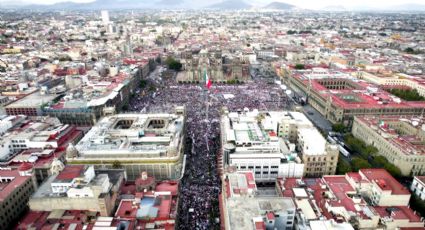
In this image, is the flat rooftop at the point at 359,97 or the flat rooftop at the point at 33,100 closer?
the flat rooftop at the point at 33,100

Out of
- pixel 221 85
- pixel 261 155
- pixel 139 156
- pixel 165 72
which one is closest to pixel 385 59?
pixel 221 85

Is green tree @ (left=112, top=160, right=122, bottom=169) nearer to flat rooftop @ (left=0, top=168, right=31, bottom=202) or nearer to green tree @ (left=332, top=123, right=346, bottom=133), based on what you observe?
flat rooftop @ (left=0, top=168, right=31, bottom=202)

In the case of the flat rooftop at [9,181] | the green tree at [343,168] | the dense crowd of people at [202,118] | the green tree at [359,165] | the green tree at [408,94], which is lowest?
the dense crowd of people at [202,118]

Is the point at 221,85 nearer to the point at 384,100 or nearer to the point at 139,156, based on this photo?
the point at 384,100

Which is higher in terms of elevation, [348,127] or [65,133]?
[65,133]

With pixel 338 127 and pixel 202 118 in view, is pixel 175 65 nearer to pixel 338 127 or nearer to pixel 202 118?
pixel 202 118

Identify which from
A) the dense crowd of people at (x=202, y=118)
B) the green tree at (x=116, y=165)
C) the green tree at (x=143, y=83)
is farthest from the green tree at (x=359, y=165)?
the green tree at (x=143, y=83)

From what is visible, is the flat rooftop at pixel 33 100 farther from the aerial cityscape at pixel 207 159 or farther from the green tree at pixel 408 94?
the green tree at pixel 408 94

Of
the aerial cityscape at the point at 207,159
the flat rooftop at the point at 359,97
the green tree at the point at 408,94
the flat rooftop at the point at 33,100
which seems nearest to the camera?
the aerial cityscape at the point at 207,159

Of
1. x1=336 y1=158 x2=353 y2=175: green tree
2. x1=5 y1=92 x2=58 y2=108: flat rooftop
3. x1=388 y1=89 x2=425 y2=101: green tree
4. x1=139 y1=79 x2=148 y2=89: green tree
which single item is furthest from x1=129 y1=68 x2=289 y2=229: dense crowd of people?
x1=388 y1=89 x2=425 y2=101: green tree

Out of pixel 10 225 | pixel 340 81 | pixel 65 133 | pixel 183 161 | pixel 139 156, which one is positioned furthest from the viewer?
pixel 340 81
